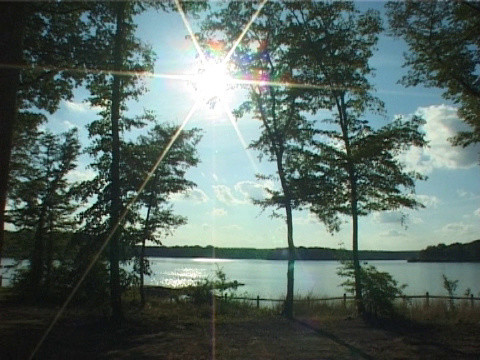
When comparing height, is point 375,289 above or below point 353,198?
below

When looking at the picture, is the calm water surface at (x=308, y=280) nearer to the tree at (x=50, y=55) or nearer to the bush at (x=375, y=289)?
the bush at (x=375, y=289)

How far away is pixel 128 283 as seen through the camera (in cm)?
1584

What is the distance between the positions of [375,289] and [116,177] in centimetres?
982

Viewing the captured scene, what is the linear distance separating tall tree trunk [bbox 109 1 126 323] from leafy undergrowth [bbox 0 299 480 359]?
774 mm

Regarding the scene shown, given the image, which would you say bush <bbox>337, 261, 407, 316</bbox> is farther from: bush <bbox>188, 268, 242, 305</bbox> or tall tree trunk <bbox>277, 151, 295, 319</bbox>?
bush <bbox>188, 268, 242, 305</bbox>

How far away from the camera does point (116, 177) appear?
14.9 metres

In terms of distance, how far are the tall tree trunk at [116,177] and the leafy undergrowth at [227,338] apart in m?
0.77

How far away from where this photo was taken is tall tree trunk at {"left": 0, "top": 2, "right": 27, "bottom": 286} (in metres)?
7.05

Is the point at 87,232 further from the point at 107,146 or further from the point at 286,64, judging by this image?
the point at 286,64

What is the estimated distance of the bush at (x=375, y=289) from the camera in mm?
16141

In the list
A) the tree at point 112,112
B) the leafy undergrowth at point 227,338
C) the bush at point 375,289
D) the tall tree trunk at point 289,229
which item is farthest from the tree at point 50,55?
the bush at point 375,289

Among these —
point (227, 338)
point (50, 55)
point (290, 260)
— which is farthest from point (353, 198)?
point (50, 55)

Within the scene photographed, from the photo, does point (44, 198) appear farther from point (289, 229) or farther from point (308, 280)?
point (308, 280)

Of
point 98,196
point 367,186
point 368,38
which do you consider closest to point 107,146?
point 98,196
